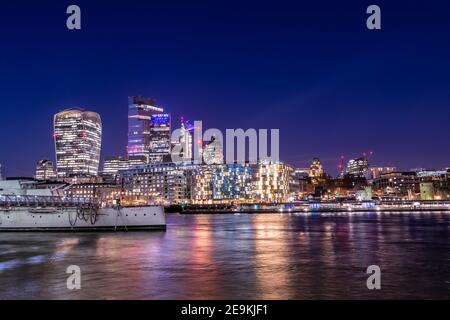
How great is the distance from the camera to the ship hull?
2822 inches

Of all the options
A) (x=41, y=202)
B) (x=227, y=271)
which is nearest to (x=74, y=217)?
(x=41, y=202)

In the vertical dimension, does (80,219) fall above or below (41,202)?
below

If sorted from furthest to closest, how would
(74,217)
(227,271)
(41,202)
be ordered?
(41,202)
(74,217)
(227,271)

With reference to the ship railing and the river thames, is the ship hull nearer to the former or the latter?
the ship railing

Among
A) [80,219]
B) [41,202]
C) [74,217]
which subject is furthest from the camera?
[41,202]

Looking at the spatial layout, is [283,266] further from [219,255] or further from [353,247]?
[353,247]

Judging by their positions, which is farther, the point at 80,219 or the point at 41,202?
the point at 41,202

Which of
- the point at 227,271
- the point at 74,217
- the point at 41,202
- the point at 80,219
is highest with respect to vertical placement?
the point at 41,202

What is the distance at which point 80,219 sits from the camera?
72.0 meters

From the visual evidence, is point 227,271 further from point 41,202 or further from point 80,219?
point 41,202

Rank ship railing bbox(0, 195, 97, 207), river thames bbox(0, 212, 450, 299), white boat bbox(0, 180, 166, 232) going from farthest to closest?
white boat bbox(0, 180, 166, 232) < ship railing bbox(0, 195, 97, 207) < river thames bbox(0, 212, 450, 299)

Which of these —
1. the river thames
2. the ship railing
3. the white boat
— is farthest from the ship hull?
the river thames

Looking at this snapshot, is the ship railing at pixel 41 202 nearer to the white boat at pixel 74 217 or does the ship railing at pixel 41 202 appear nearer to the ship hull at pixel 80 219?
the white boat at pixel 74 217
